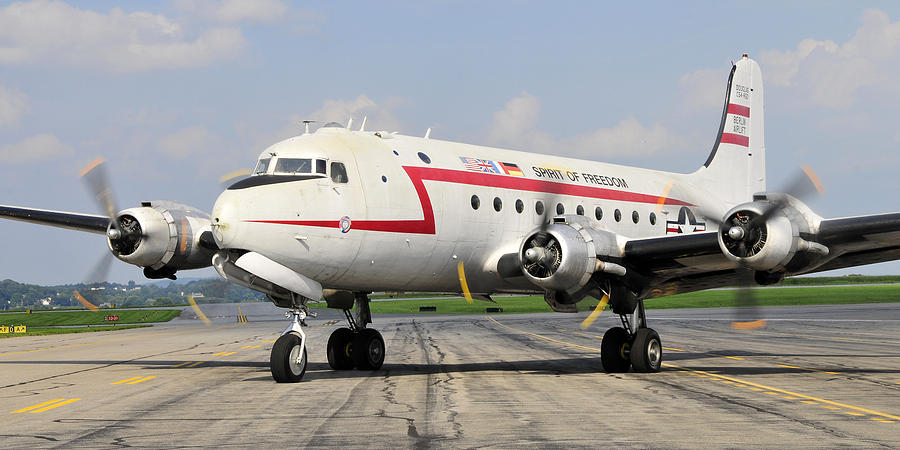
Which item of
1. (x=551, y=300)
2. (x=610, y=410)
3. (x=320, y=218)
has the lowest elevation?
(x=610, y=410)

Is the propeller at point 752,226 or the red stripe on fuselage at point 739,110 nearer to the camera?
the propeller at point 752,226

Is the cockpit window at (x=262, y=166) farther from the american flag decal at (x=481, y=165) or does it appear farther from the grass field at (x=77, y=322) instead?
the grass field at (x=77, y=322)

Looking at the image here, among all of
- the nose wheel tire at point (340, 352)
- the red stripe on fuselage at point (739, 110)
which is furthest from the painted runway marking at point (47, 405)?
the red stripe on fuselage at point (739, 110)

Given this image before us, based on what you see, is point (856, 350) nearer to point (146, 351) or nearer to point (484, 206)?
point (484, 206)

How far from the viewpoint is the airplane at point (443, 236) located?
16.6 meters

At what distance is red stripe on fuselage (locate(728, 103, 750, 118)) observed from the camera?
28450 millimetres

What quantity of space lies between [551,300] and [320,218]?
5814 millimetres

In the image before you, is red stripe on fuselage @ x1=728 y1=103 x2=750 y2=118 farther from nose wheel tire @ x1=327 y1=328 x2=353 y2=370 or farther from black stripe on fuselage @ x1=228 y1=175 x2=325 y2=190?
black stripe on fuselage @ x1=228 y1=175 x2=325 y2=190

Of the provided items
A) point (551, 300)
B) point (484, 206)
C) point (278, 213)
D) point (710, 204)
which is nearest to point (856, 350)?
point (710, 204)

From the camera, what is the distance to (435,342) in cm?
3225

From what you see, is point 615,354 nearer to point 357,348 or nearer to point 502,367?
point 502,367

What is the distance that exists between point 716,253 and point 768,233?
150 cm

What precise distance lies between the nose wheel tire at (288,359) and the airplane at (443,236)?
0.03m

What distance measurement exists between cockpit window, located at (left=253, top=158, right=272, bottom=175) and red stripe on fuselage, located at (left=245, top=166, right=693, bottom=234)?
5.61 feet
